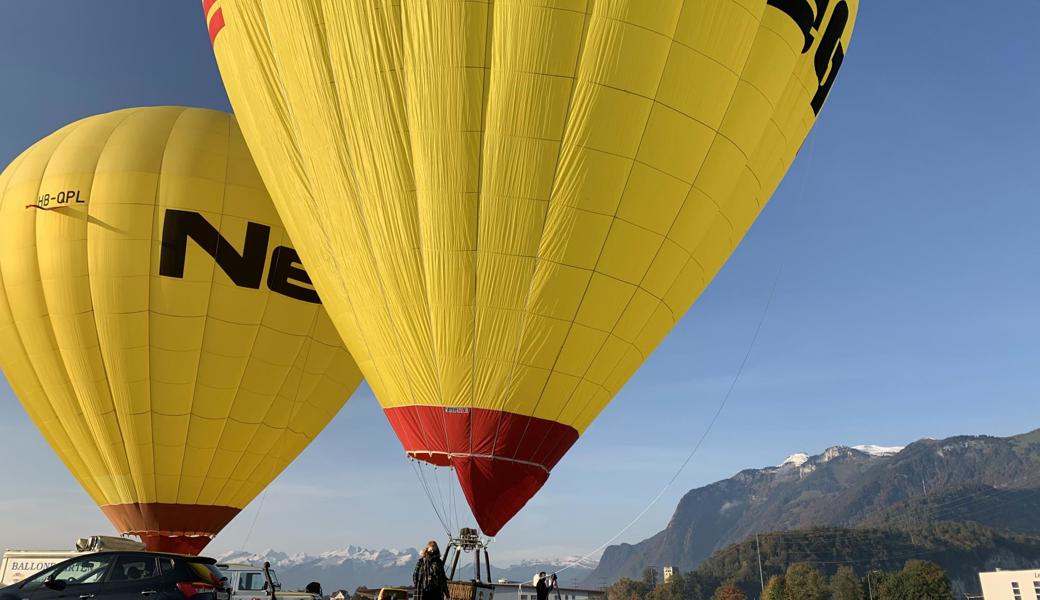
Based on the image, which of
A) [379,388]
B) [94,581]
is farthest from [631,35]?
[94,581]

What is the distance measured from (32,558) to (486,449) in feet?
35.9

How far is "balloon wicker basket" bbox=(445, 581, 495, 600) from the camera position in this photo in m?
12.6

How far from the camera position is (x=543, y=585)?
12.9 metres

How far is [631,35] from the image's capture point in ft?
41.0

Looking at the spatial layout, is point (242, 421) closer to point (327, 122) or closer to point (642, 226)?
point (327, 122)

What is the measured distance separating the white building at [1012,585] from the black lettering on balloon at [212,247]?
11970cm

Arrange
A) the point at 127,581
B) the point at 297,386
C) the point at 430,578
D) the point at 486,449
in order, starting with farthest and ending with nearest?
the point at 297,386 → the point at 486,449 → the point at 430,578 → the point at 127,581

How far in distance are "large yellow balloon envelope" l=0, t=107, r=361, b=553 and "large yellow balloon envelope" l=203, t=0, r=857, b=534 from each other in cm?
676

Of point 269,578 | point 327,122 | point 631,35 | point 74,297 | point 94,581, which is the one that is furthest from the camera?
point 74,297

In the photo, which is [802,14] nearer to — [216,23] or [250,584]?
[216,23]

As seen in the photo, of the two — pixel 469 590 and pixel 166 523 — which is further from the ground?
pixel 166 523

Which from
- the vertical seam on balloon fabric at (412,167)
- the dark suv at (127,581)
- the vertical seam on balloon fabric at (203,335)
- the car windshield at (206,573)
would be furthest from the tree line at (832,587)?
the dark suv at (127,581)

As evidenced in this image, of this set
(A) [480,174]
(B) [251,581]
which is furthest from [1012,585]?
(A) [480,174]

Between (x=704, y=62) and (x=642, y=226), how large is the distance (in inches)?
107
